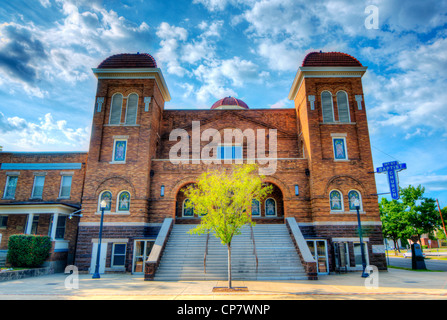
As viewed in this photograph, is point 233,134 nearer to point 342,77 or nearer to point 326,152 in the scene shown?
point 326,152

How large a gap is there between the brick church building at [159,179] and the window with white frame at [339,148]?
0.25ft

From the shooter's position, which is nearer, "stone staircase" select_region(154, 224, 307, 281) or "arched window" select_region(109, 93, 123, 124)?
"stone staircase" select_region(154, 224, 307, 281)

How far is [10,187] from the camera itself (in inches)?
891

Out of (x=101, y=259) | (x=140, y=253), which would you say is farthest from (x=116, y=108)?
(x=140, y=253)

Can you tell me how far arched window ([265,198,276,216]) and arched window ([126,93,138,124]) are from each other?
12119 mm

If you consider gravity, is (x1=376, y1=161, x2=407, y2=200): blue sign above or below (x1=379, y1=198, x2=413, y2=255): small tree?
above

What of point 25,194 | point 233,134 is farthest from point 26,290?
point 233,134

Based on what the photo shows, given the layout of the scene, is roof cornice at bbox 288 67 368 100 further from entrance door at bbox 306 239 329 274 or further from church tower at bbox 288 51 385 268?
entrance door at bbox 306 239 329 274

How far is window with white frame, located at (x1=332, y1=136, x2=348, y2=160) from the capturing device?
2033cm

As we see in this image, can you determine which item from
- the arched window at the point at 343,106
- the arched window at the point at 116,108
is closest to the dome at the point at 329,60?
the arched window at the point at 343,106

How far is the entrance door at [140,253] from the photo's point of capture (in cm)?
1697

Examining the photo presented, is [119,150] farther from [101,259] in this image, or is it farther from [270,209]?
[270,209]

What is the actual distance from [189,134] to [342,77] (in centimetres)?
1332

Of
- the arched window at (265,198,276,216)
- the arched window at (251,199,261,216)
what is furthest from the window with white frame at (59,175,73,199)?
the arched window at (265,198,276,216)
